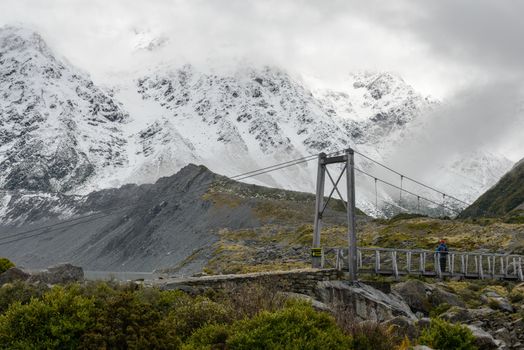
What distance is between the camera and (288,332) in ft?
36.9

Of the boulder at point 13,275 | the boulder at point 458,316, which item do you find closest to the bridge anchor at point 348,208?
the boulder at point 458,316

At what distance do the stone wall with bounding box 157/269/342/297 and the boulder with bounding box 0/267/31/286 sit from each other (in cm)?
549

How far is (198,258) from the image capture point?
284 feet

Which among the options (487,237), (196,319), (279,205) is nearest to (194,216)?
(279,205)

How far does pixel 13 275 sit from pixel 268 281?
919 cm

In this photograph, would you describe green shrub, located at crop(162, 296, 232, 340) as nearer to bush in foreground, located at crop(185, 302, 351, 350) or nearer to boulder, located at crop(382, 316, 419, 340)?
bush in foreground, located at crop(185, 302, 351, 350)

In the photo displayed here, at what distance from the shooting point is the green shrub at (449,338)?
12854mm

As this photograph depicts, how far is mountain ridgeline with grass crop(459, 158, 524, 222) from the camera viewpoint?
138062mm

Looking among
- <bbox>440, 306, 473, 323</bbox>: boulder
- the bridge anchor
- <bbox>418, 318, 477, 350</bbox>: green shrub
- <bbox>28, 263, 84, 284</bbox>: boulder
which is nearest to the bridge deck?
the bridge anchor

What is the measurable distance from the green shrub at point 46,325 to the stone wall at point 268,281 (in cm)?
653

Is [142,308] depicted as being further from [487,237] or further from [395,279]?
[487,237]

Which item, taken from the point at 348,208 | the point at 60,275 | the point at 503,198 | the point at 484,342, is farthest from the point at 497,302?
the point at 503,198

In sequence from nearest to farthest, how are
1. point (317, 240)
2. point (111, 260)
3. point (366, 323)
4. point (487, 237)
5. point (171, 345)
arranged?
1. point (171, 345)
2. point (366, 323)
3. point (317, 240)
4. point (487, 237)
5. point (111, 260)

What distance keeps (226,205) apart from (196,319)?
371 ft
